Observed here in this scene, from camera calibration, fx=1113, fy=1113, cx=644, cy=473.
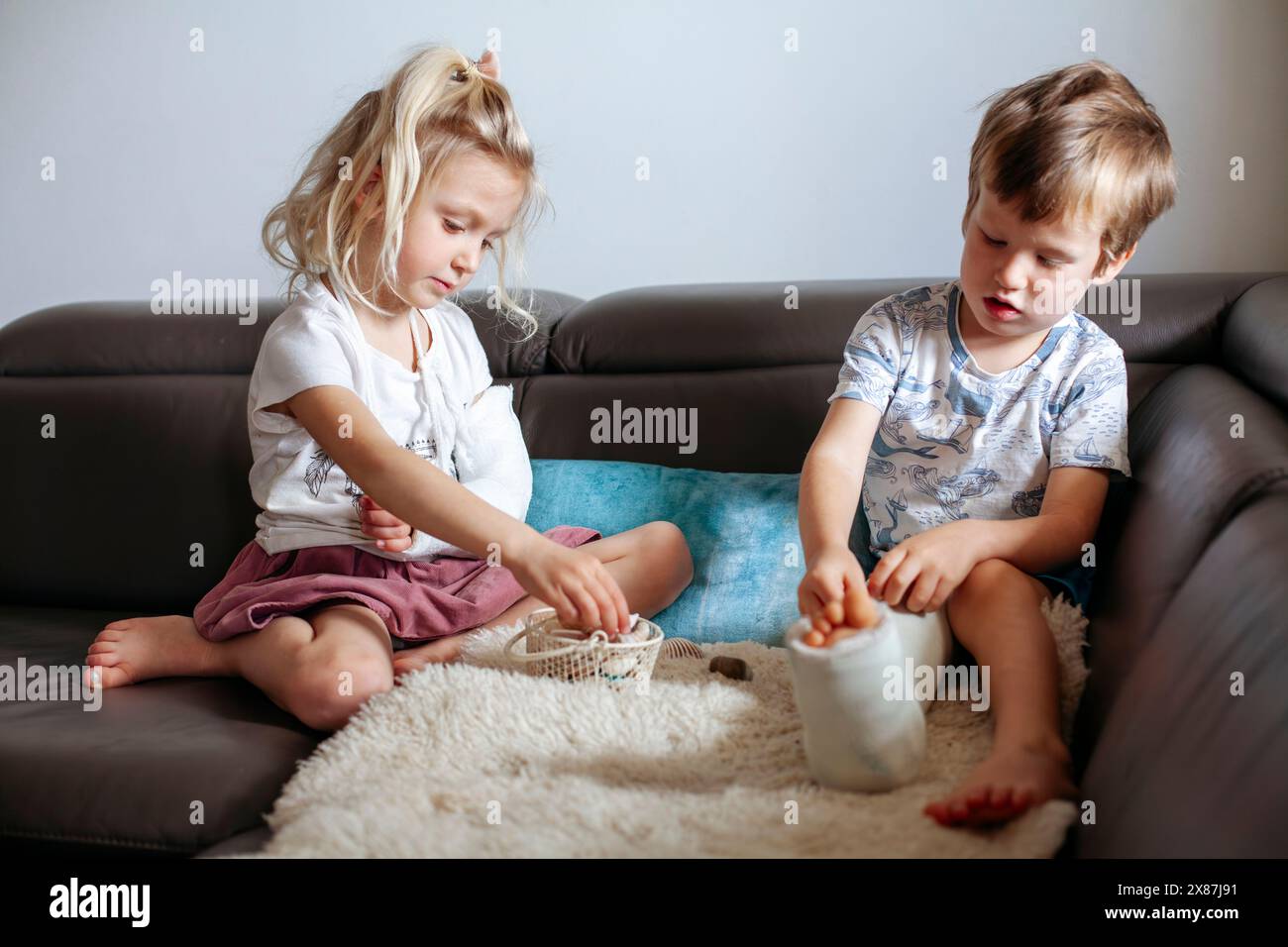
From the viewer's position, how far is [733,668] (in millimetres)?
1223

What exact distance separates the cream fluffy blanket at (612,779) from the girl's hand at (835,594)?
0.14m

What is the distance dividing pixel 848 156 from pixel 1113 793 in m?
1.25

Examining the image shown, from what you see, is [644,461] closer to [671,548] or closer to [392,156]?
[671,548]

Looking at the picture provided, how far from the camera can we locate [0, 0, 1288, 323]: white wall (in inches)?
66.2

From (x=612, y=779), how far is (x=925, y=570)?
37 cm

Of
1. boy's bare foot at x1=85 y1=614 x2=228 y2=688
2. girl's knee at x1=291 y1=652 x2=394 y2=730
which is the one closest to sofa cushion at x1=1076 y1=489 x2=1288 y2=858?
girl's knee at x1=291 y1=652 x2=394 y2=730

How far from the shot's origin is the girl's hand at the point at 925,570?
43.0 inches

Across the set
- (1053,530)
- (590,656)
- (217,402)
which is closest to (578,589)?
(590,656)

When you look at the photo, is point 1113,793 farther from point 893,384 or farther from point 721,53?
point 721,53

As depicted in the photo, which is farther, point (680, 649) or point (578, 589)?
point (680, 649)

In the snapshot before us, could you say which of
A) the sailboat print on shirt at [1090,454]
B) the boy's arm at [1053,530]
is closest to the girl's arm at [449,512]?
the boy's arm at [1053,530]

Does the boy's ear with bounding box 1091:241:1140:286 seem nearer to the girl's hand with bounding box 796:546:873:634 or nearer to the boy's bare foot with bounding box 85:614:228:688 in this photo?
the girl's hand with bounding box 796:546:873:634

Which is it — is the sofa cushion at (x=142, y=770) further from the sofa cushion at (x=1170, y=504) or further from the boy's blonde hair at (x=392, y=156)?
the sofa cushion at (x=1170, y=504)
